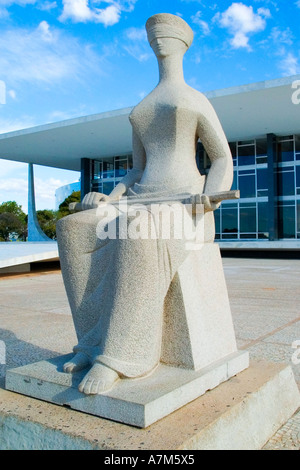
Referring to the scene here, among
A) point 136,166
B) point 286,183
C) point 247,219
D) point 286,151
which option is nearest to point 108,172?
point 247,219

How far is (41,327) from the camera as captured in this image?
16.5 feet

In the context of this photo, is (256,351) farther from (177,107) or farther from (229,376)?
(177,107)

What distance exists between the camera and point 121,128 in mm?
21969

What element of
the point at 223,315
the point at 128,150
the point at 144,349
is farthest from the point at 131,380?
the point at 128,150

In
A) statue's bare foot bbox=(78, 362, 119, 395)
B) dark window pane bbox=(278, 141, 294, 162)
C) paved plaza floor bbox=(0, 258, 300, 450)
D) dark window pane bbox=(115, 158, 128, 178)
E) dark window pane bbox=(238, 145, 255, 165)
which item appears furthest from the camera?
dark window pane bbox=(115, 158, 128, 178)

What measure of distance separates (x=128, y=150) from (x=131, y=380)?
83.4ft

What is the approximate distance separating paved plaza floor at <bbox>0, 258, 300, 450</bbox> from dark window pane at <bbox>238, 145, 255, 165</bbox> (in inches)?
611

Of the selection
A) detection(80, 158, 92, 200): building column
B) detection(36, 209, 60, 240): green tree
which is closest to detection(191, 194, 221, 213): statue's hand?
detection(80, 158, 92, 200): building column

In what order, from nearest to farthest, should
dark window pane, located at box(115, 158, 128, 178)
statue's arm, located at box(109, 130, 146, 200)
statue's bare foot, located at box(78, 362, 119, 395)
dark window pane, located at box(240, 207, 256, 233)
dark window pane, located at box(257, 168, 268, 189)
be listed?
statue's bare foot, located at box(78, 362, 119, 395) < statue's arm, located at box(109, 130, 146, 200) < dark window pane, located at box(257, 168, 268, 189) < dark window pane, located at box(240, 207, 256, 233) < dark window pane, located at box(115, 158, 128, 178)

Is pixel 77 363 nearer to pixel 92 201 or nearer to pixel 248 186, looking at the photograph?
pixel 92 201

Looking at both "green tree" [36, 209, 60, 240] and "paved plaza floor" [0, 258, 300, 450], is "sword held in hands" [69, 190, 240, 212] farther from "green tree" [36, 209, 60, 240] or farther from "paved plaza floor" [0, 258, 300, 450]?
"green tree" [36, 209, 60, 240]

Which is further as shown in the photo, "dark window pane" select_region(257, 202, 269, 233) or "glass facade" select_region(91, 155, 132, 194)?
"glass facade" select_region(91, 155, 132, 194)

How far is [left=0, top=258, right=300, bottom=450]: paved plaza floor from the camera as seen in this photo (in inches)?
144

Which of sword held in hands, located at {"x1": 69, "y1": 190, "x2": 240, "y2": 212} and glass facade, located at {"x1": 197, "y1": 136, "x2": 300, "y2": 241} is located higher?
glass facade, located at {"x1": 197, "y1": 136, "x2": 300, "y2": 241}
